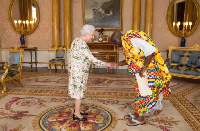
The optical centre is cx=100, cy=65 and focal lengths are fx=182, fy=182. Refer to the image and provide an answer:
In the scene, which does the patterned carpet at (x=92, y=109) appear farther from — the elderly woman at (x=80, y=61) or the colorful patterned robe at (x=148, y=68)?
the elderly woman at (x=80, y=61)

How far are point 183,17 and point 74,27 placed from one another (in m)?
4.81

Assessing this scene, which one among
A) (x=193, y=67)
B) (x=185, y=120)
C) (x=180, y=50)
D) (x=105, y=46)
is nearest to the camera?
(x=185, y=120)

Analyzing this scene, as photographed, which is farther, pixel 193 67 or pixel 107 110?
pixel 193 67

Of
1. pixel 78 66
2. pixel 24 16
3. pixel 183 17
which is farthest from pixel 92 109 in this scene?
pixel 24 16

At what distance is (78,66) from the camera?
260 centimetres

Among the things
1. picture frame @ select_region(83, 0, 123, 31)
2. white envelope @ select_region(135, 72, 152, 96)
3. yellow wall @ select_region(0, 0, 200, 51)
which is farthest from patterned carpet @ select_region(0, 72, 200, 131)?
picture frame @ select_region(83, 0, 123, 31)

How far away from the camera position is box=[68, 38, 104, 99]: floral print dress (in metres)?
2.58

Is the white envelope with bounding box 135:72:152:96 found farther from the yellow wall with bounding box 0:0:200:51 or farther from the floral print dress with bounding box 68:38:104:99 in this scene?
the yellow wall with bounding box 0:0:200:51

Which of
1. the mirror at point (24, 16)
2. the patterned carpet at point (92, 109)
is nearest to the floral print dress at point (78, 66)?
the patterned carpet at point (92, 109)

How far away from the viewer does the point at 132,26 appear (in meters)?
7.92

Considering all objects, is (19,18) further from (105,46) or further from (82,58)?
(82,58)

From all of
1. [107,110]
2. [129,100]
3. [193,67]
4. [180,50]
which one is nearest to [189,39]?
[180,50]

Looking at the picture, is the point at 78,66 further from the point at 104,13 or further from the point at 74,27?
the point at 74,27

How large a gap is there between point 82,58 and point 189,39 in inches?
271
